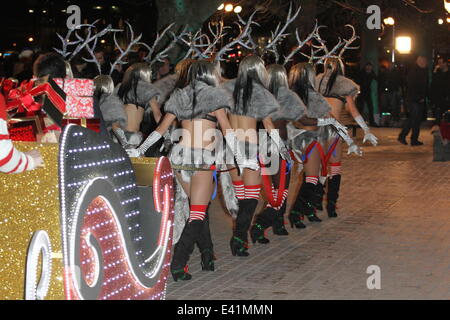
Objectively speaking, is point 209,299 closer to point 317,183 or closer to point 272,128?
point 272,128

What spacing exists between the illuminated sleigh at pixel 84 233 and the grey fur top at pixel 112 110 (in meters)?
3.33

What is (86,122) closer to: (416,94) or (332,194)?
(332,194)

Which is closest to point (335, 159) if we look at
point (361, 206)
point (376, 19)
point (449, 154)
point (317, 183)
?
point (317, 183)

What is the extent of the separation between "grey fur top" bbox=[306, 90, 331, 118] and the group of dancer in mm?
11

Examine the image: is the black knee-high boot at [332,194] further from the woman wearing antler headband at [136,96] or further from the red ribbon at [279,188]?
the woman wearing antler headband at [136,96]

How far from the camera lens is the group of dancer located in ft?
23.3

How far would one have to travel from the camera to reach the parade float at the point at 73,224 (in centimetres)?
406

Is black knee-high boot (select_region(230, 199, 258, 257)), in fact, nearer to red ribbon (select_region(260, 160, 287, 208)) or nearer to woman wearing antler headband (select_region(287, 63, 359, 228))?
red ribbon (select_region(260, 160, 287, 208))

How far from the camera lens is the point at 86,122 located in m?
4.70

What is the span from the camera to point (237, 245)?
316 inches

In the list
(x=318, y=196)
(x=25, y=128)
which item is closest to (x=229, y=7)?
(x=318, y=196)

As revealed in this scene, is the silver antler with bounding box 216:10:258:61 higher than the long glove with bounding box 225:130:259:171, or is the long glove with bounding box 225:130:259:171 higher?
the silver antler with bounding box 216:10:258:61

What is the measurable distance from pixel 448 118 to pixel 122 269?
12.5 m

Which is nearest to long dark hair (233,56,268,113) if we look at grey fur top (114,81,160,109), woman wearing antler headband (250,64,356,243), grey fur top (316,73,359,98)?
woman wearing antler headband (250,64,356,243)
